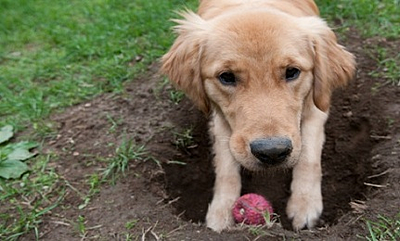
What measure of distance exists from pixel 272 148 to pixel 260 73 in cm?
51

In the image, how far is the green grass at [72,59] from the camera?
3.95 metres

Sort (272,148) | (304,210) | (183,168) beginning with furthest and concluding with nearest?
(183,168) < (304,210) < (272,148)

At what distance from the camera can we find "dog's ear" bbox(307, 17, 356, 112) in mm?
3780

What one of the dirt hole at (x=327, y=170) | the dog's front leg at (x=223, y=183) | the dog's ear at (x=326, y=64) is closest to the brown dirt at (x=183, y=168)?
the dirt hole at (x=327, y=170)

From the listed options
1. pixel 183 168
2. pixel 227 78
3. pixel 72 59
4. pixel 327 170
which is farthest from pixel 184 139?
pixel 72 59

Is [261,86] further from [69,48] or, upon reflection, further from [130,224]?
[69,48]

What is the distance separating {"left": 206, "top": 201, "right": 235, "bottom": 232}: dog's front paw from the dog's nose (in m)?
0.75

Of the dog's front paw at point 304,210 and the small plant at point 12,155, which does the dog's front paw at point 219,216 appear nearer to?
the dog's front paw at point 304,210

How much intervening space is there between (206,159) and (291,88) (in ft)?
4.16

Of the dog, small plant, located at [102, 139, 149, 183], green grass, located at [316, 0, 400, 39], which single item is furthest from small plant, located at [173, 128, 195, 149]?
green grass, located at [316, 0, 400, 39]

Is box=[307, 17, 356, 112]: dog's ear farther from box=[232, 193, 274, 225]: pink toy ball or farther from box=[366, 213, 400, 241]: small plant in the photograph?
box=[366, 213, 400, 241]: small plant

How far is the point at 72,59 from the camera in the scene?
5.59 m

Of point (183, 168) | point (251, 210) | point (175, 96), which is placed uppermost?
point (251, 210)

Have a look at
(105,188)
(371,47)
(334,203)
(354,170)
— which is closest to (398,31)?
(371,47)
